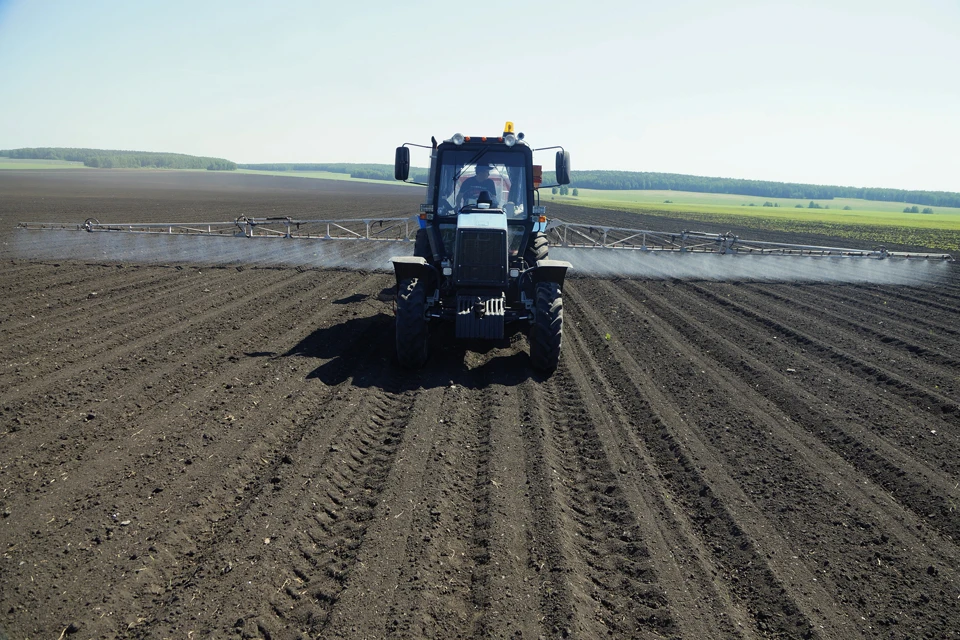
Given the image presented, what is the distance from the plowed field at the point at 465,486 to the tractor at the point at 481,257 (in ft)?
1.97

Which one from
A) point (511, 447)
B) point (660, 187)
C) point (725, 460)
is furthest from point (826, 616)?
point (660, 187)

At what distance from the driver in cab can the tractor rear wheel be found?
0.82m

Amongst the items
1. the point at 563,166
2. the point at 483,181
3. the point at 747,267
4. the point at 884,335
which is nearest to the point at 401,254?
the point at 483,181

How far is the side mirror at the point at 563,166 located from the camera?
29.6 ft

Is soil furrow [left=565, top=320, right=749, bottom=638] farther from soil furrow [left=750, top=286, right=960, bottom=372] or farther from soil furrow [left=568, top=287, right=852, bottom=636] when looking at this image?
soil furrow [left=750, top=286, right=960, bottom=372]

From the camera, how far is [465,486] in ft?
16.7

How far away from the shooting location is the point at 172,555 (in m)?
4.04

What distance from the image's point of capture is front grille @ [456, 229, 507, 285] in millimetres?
8164

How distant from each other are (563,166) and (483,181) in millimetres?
1149

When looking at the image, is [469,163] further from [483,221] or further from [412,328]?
[412,328]

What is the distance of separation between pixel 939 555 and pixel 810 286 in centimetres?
1240

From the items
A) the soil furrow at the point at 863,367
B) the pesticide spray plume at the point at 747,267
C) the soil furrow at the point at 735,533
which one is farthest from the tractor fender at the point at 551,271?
the pesticide spray plume at the point at 747,267

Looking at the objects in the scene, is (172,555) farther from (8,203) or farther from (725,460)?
(8,203)

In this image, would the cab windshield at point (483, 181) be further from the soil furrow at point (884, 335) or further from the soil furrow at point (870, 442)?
the soil furrow at point (884, 335)
